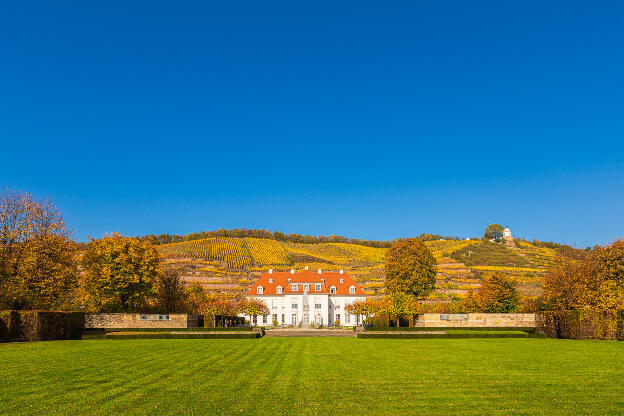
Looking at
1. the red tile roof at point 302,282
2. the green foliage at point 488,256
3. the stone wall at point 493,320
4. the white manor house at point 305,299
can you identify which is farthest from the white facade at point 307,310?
the green foliage at point 488,256

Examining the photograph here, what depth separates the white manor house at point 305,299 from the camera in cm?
7488

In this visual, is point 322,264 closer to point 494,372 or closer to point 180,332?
point 180,332

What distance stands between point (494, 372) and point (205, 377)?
1006cm

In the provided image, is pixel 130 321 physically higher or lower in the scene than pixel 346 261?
lower

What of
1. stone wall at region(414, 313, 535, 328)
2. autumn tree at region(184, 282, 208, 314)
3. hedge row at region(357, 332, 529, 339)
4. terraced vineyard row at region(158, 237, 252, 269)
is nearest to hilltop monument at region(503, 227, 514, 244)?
terraced vineyard row at region(158, 237, 252, 269)

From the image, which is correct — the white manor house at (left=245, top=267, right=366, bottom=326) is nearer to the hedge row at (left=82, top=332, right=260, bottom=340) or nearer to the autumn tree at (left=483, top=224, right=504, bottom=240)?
the hedge row at (left=82, top=332, right=260, bottom=340)

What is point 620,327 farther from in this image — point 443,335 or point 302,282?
point 302,282

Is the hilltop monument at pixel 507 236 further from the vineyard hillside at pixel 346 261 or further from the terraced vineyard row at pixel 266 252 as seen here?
the terraced vineyard row at pixel 266 252

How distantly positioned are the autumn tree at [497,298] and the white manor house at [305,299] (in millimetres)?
20634

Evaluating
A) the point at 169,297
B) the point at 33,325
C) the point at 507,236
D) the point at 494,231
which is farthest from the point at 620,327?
the point at 494,231

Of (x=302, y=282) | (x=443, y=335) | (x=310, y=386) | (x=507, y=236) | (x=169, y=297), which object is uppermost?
(x=507, y=236)

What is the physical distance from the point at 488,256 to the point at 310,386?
394 ft

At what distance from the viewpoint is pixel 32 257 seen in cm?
4084

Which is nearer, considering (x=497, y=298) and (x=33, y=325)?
(x=33, y=325)
